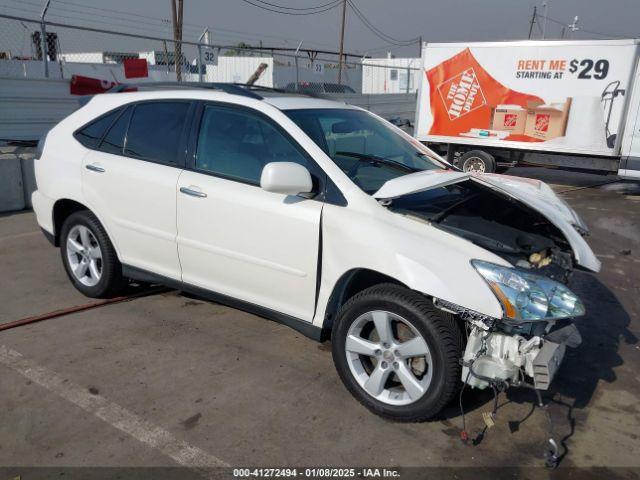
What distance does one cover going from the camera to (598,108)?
10062 mm

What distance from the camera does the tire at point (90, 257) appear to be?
4383 millimetres

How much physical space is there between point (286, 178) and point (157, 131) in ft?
4.91

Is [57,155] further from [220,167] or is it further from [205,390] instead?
[205,390]

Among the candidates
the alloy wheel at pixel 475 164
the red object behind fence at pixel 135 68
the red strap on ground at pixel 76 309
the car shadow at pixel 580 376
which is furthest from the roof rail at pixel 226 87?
the red object behind fence at pixel 135 68

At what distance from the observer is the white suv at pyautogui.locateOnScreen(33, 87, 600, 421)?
2756 mm

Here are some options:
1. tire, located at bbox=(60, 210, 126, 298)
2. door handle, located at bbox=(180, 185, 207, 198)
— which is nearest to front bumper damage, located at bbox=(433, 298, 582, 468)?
door handle, located at bbox=(180, 185, 207, 198)

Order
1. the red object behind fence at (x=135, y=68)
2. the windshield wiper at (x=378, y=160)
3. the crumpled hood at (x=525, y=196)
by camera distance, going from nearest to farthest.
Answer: the crumpled hood at (x=525, y=196)
the windshield wiper at (x=378, y=160)
the red object behind fence at (x=135, y=68)

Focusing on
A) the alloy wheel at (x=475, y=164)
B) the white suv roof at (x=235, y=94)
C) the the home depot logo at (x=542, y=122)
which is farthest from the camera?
the alloy wheel at (x=475, y=164)

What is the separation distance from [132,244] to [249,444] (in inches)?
78.9

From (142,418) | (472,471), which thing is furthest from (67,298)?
(472,471)

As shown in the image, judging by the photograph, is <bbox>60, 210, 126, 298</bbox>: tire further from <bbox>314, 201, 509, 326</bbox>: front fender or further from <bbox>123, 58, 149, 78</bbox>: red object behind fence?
<bbox>123, 58, 149, 78</bbox>: red object behind fence

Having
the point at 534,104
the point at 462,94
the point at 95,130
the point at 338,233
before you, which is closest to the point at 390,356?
the point at 338,233

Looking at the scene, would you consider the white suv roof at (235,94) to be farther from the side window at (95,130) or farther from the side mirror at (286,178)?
the side mirror at (286,178)

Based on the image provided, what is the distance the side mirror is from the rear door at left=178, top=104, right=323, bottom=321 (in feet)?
0.49
